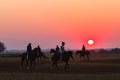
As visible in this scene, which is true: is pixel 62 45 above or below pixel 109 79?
above

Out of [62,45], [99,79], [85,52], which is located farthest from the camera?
[85,52]

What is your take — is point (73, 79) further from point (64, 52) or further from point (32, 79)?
point (64, 52)

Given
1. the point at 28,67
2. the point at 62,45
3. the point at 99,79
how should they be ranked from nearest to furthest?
the point at 99,79 < the point at 62,45 < the point at 28,67

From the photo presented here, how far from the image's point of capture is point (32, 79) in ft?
117

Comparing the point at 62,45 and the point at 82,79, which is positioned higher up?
the point at 62,45

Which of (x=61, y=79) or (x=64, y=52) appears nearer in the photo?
(x=61, y=79)

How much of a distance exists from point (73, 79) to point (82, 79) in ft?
2.16

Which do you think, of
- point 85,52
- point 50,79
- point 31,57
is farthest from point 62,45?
point 85,52

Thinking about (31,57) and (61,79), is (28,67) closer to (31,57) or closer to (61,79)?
(31,57)

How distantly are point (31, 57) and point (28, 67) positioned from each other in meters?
2.84

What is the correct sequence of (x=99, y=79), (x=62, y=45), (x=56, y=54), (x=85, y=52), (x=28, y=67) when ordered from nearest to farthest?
1. (x=99, y=79)
2. (x=62, y=45)
3. (x=56, y=54)
4. (x=28, y=67)
5. (x=85, y=52)

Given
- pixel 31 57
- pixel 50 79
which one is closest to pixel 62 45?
pixel 31 57

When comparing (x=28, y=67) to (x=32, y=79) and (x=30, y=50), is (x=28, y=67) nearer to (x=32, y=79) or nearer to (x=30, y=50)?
(x=30, y=50)

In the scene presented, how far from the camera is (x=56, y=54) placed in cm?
5272
